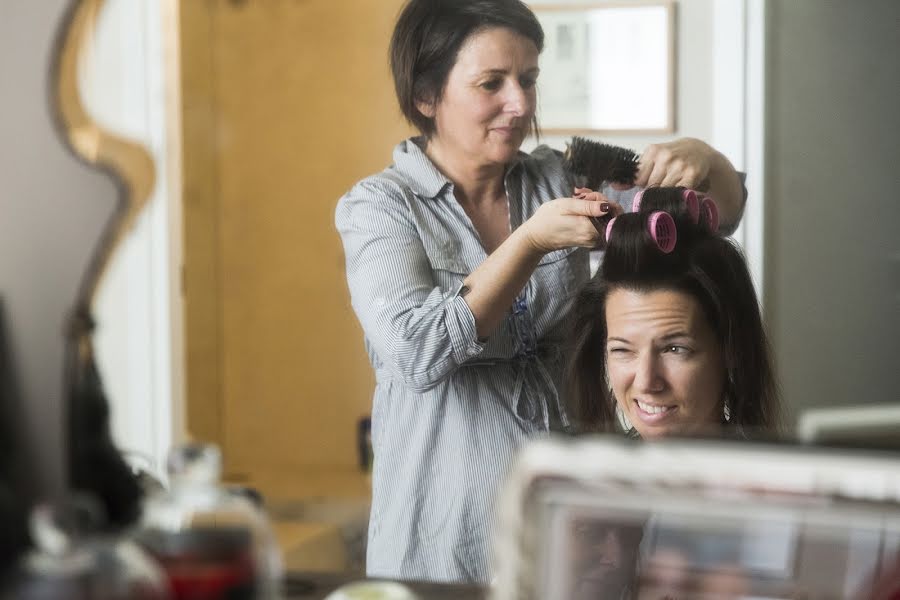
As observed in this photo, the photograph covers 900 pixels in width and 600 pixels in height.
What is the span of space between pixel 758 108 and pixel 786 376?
29 centimetres

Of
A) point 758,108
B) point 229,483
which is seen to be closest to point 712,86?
point 758,108

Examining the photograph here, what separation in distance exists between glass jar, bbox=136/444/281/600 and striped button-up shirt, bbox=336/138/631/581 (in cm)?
33

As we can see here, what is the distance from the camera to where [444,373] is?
39.6 inches

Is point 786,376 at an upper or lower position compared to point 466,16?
lower

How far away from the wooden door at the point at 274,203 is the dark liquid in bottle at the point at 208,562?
1.45 feet

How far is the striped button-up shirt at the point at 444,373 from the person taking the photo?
3.36 ft

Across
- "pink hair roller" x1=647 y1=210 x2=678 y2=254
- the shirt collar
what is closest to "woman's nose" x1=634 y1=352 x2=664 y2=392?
"pink hair roller" x1=647 y1=210 x2=678 y2=254

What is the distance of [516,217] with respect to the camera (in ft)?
3.46

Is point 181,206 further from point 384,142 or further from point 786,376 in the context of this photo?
point 786,376

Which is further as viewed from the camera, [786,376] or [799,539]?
[786,376]

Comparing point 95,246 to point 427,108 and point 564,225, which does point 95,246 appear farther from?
point 564,225

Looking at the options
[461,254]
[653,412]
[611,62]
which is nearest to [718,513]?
[653,412]

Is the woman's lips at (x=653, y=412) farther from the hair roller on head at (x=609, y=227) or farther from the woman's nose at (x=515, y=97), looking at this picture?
the woman's nose at (x=515, y=97)

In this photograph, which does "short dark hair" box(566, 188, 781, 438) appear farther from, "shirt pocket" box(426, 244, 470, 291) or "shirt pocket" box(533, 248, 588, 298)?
"shirt pocket" box(426, 244, 470, 291)
